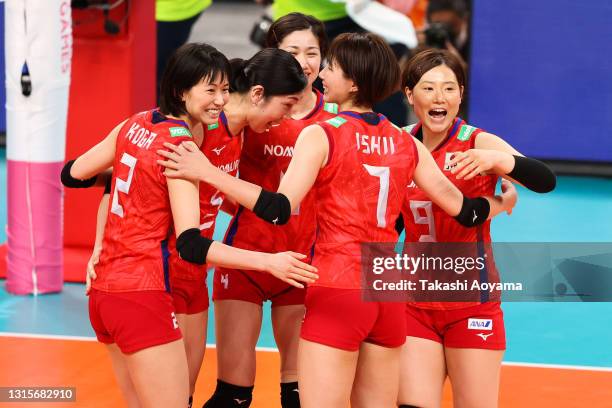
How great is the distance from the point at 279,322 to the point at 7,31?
376cm

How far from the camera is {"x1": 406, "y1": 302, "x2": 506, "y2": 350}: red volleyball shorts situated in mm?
5066

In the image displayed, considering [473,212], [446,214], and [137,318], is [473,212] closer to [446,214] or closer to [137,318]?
[446,214]

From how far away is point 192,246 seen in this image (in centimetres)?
439

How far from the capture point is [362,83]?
4570 millimetres

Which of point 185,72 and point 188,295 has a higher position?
point 185,72

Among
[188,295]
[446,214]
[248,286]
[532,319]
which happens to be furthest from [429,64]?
[532,319]

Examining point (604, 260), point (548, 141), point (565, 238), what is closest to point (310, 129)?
point (604, 260)

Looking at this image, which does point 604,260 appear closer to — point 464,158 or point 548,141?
point 464,158

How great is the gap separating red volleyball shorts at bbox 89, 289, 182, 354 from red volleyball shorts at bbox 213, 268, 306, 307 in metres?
0.80

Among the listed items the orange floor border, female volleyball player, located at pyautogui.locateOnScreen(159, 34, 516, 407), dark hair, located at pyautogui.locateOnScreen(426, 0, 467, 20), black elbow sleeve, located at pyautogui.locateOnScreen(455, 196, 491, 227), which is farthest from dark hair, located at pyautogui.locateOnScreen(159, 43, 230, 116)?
dark hair, located at pyautogui.locateOnScreen(426, 0, 467, 20)

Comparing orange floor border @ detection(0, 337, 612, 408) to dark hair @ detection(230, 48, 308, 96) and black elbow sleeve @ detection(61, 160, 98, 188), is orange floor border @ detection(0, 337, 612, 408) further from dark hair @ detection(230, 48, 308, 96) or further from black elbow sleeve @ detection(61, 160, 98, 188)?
dark hair @ detection(230, 48, 308, 96)

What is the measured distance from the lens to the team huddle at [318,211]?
4457mm

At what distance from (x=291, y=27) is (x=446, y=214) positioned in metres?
1.23

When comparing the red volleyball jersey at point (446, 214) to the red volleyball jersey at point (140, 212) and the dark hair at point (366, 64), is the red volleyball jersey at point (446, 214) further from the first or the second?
the red volleyball jersey at point (140, 212)
